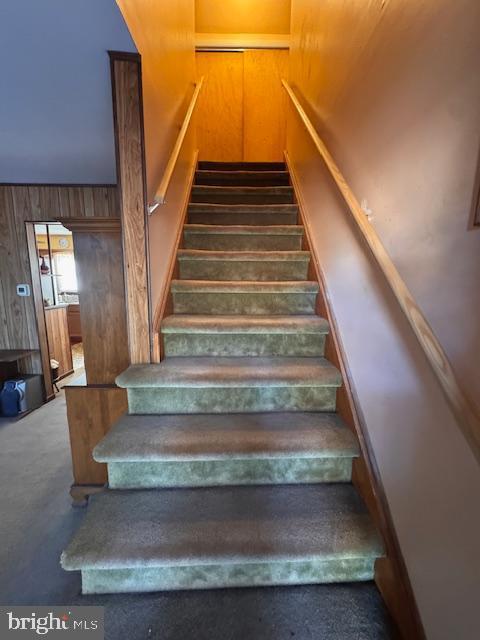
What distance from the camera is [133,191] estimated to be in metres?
1.41

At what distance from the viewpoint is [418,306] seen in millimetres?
849

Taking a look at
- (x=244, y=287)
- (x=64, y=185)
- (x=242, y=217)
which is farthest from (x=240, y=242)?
(x=64, y=185)

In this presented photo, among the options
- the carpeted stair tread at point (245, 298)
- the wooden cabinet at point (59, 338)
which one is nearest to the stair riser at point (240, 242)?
the carpeted stair tread at point (245, 298)

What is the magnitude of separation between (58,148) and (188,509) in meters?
2.62

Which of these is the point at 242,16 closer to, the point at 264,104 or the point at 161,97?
the point at 264,104

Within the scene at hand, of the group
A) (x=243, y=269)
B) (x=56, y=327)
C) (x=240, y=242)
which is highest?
(x=240, y=242)

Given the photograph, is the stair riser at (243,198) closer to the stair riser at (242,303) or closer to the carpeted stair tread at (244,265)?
the carpeted stair tread at (244,265)

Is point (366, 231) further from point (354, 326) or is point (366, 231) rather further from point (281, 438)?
point (281, 438)

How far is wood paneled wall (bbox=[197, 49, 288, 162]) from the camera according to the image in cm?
383

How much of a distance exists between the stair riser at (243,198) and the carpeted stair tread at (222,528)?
2378mm

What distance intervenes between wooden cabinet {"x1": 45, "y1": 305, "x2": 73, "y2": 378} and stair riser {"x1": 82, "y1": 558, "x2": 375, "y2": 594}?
3.36 metres

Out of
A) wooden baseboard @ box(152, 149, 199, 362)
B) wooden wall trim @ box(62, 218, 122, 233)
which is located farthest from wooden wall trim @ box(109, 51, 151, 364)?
wooden wall trim @ box(62, 218, 122, 233)

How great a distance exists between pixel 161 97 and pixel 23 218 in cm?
236

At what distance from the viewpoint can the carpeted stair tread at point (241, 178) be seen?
9.99 feet
